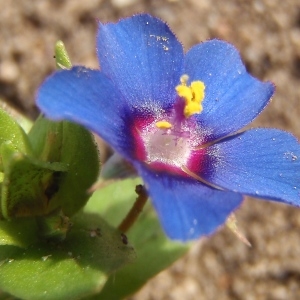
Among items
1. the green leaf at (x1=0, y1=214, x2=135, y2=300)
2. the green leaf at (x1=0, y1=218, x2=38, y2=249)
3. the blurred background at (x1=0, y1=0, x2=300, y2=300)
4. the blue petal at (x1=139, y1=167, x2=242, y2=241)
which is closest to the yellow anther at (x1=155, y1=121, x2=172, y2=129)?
the blue petal at (x1=139, y1=167, x2=242, y2=241)

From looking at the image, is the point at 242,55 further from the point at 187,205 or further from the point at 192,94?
the point at 187,205

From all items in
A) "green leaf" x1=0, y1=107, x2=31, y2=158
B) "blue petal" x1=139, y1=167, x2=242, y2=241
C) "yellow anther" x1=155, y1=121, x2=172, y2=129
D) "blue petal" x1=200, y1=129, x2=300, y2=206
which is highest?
"green leaf" x1=0, y1=107, x2=31, y2=158

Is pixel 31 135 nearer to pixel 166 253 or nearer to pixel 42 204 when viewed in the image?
pixel 42 204

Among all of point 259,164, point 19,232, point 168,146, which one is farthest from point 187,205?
point 19,232

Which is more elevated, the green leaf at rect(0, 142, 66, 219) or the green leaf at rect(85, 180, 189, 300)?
the green leaf at rect(0, 142, 66, 219)

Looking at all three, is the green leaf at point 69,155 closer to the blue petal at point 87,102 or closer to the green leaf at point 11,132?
the green leaf at point 11,132

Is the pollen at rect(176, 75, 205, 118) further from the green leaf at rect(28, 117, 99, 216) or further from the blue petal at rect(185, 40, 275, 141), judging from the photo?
the green leaf at rect(28, 117, 99, 216)

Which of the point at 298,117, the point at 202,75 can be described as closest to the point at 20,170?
the point at 202,75
